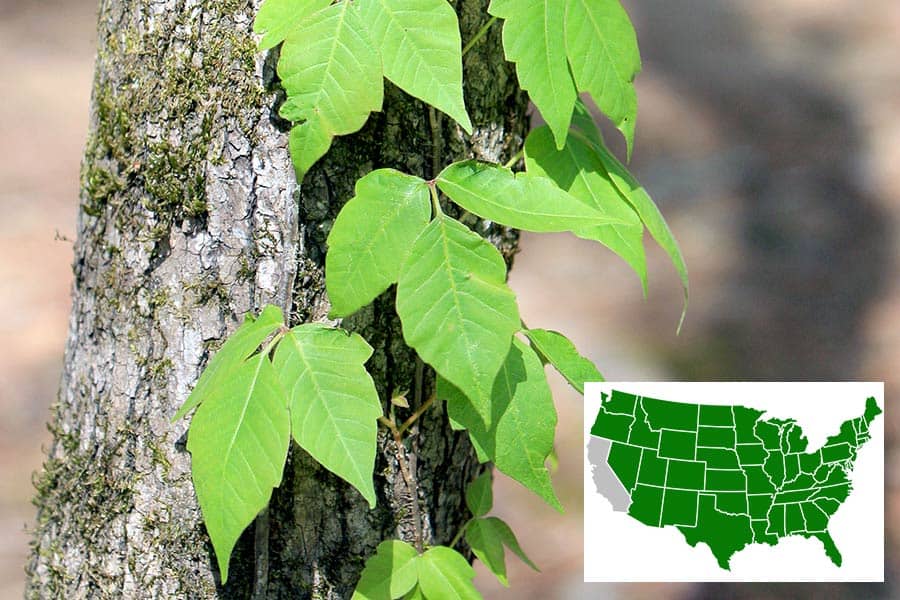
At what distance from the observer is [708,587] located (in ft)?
9.09

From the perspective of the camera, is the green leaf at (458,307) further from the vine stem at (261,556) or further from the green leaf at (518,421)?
the vine stem at (261,556)

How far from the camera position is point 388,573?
0.81 metres

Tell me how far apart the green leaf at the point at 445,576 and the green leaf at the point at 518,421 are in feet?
0.52

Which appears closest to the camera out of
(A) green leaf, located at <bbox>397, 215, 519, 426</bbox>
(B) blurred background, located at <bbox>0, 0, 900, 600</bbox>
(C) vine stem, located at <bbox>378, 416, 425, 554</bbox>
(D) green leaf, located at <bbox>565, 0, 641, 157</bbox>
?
(A) green leaf, located at <bbox>397, 215, 519, 426</bbox>

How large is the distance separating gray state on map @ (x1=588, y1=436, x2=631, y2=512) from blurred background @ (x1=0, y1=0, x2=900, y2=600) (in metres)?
1.82

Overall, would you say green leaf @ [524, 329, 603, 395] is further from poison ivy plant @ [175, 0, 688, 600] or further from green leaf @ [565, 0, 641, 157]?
green leaf @ [565, 0, 641, 157]

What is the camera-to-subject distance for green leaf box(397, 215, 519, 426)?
0.64m

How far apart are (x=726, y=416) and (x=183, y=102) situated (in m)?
0.66

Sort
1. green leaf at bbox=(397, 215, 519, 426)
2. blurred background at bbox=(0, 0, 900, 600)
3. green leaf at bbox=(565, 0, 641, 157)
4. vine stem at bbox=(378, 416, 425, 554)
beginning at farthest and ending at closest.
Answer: blurred background at bbox=(0, 0, 900, 600)
vine stem at bbox=(378, 416, 425, 554)
green leaf at bbox=(565, 0, 641, 157)
green leaf at bbox=(397, 215, 519, 426)

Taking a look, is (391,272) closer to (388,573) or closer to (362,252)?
(362,252)

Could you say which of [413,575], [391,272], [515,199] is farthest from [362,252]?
[413,575]

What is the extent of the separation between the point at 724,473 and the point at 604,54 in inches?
18.2

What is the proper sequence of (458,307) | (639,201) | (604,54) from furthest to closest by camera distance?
1. (639,201)
2. (604,54)
3. (458,307)

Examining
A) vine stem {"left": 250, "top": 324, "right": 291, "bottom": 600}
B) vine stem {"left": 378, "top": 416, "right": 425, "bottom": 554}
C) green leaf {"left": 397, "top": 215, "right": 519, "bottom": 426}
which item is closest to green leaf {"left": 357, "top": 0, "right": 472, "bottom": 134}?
green leaf {"left": 397, "top": 215, "right": 519, "bottom": 426}
